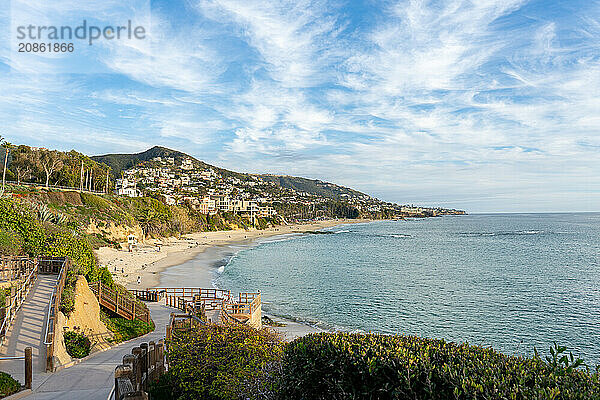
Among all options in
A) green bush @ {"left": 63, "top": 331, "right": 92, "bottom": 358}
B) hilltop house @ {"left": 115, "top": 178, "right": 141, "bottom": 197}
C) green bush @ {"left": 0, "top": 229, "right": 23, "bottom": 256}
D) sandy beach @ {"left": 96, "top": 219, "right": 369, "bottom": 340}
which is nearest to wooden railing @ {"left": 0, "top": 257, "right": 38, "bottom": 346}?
green bush @ {"left": 0, "top": 229, "right": 23, "bottom": 256}

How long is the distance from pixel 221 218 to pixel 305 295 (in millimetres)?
89284

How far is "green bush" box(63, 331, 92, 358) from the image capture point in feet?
35.8

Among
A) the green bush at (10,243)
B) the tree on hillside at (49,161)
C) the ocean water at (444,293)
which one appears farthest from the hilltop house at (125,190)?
the green bush at (10,243)

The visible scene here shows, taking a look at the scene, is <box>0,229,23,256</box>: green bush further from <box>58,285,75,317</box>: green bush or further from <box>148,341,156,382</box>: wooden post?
<box>148,341,156,382</box>: wooden post

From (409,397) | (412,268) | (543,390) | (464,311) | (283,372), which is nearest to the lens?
(543,390)

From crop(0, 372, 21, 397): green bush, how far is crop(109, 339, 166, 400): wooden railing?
2.34 m

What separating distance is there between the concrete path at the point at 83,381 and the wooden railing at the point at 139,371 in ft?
3.28

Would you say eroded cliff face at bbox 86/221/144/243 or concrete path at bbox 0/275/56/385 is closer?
concrete path at bbox 0/275/56/385

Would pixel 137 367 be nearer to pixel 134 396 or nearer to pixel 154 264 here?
pixel 134 396

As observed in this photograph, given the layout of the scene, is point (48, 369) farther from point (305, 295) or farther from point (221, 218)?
point (221, 218)

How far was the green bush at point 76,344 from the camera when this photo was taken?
1091cm

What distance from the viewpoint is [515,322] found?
2598 cm

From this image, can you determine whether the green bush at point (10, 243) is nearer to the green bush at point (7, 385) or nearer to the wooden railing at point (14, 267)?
the wooden railing at point (14, 267)

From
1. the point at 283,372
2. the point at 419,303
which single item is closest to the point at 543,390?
the point at 283,372
